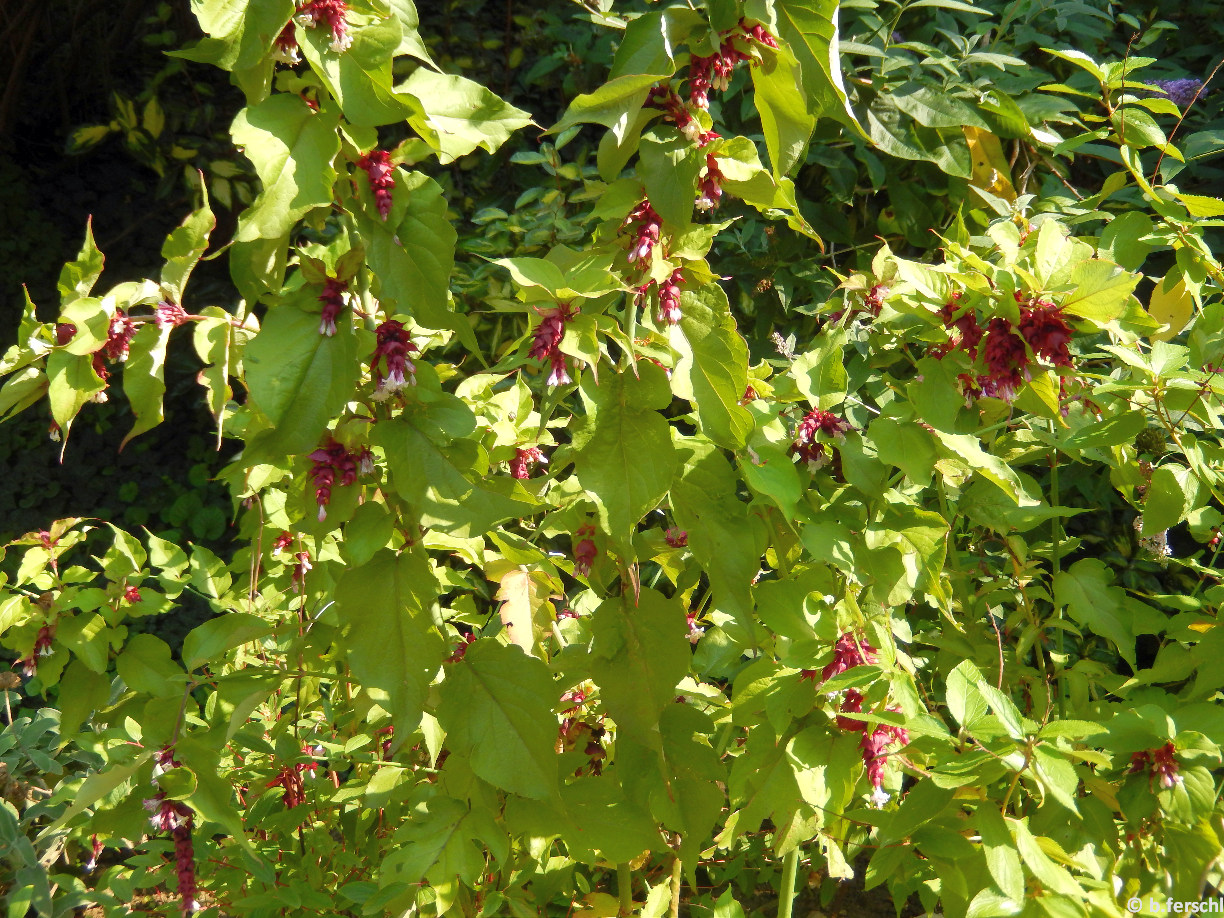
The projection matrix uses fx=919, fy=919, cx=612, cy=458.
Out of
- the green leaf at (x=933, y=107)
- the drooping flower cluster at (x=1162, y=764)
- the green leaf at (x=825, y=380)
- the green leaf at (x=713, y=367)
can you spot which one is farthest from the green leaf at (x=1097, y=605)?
the green leaf at (x=933, y=107)

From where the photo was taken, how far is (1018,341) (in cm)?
102

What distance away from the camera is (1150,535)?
4.17 ft

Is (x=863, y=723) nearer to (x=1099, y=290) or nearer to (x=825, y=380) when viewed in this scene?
(x=825, y=380)

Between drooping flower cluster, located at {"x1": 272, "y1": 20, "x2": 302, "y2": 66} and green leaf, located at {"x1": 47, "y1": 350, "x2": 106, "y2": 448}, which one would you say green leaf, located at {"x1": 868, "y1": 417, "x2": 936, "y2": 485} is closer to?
drooping flower cluster, located at {"x1": 272, "y1": 20, "x2": 302, "y2": 66}

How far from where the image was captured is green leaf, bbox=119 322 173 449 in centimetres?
100

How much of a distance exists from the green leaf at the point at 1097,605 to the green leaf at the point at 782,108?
712mm

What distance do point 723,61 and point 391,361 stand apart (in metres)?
0.48

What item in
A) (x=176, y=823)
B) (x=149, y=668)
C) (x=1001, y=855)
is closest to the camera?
(x=1001, y=855)

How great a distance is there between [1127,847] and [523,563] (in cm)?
84

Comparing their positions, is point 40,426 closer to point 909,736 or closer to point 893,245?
point 893,245

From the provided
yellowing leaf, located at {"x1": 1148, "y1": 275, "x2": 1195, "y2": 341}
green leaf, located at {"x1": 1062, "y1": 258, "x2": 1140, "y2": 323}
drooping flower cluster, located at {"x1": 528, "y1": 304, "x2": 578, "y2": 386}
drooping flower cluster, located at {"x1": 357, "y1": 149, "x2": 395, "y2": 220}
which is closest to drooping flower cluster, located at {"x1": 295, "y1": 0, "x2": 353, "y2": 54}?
drooping flower cluster, located at {"x1": 357, "y1": 149, "x2": 395, "y2": 220}

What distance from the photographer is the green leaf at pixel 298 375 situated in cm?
91

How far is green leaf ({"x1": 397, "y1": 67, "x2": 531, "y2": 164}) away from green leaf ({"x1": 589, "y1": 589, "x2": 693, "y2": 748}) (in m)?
0.56

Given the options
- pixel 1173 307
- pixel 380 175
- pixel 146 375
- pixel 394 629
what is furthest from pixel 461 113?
pixel 1173 307
